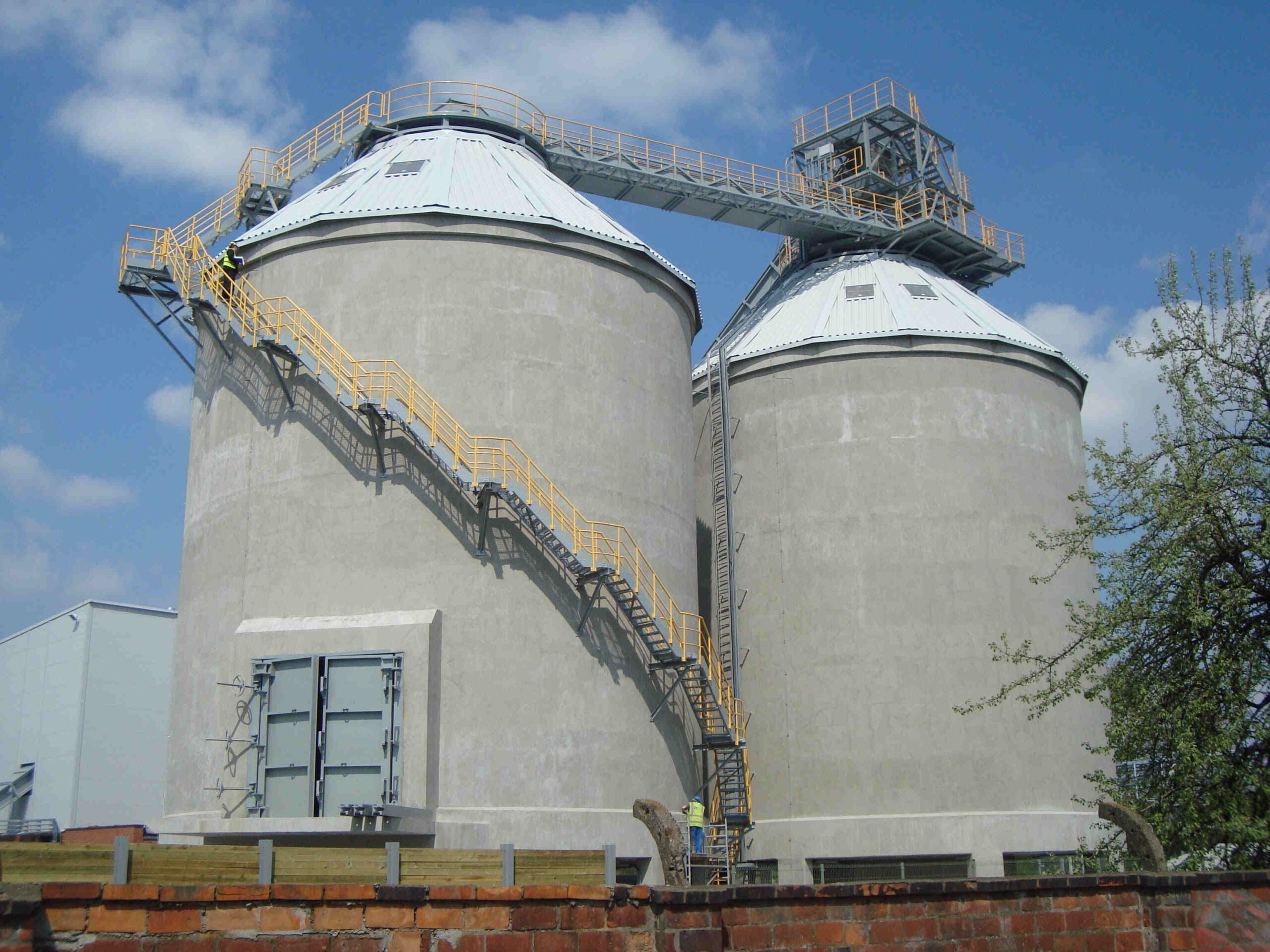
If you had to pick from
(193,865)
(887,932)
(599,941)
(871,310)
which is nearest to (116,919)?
(193,865)

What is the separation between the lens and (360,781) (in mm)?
21484

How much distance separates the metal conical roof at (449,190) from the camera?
1006 inches

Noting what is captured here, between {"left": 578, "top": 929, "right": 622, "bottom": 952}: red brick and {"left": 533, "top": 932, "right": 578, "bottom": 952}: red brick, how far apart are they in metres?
0.04

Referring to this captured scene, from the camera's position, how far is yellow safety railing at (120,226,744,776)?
77.6 ft


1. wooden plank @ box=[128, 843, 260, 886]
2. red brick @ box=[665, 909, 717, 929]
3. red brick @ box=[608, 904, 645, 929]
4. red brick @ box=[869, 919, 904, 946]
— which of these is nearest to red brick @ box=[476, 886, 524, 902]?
red brick @ box=[608, 904, 645, 929]

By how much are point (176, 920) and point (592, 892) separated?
2.96 m

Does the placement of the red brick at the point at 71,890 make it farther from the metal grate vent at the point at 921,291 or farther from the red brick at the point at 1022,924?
the metal grate vent at the point at 921,291

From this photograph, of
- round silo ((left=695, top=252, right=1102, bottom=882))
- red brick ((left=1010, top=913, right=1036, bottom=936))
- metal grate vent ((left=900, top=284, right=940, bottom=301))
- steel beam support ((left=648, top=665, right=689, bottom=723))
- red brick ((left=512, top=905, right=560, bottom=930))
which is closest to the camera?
red brick ((left=512, top=905, right=560, bottom=930))

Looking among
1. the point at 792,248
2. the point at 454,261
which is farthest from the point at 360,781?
the point at 792,248

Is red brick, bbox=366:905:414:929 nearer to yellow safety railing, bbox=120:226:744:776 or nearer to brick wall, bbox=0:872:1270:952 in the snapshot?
brick wall, bbox=0:872:1270:952

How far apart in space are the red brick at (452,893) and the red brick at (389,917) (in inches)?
7.1

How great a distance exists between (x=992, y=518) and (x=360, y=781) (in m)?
15.7

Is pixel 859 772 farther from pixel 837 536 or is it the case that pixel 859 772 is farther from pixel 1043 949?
pixel 1043 949

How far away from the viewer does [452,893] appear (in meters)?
9.51
